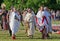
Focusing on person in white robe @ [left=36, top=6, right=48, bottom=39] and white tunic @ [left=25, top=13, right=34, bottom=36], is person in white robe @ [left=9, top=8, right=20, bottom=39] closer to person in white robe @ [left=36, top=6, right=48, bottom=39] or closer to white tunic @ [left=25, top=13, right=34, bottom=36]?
white tunic @ [left=25, top=13, right=34, bottom=36]

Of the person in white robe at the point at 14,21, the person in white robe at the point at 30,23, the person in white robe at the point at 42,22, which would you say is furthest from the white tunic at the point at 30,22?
the person in white robe at the point at 14,21

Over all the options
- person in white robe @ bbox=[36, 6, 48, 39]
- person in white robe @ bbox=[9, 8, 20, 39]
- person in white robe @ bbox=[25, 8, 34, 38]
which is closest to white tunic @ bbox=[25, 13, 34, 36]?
person in white robe @ bbox=[25, 8, 34, 38]

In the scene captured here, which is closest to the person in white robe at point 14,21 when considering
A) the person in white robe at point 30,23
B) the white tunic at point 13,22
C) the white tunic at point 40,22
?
the white tunic at point 13,22

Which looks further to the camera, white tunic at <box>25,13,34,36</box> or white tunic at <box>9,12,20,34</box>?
white tunic at <box>25,13,34,36</box>

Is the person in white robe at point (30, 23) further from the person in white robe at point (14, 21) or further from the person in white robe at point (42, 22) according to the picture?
the person in white robe at point (14, 21)

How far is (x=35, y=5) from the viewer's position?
52000 millimetres

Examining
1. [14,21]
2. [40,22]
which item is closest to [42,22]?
[40,22]

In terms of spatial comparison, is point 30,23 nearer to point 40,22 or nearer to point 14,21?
point 40,22

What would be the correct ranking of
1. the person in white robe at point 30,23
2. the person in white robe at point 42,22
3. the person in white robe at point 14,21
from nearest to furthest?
the person in white robe at point 14,21 < the person in white robe at point 42,22 < the person in white robe at point 30,23

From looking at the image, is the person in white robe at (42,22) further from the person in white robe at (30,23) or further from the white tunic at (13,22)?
the white tunic at (13,22)

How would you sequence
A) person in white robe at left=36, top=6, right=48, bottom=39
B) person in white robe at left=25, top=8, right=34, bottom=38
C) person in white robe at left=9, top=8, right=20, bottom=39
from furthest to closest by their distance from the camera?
person in white robe at left=25, top=8, right=34, bottom=38
person in white robe at left=36, top=6, right=48, bottom=39
person in white robe at left=9, top=8, right=20, bottom=39

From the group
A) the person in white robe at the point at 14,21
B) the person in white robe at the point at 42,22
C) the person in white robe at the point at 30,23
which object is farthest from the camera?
the person in white robe at the point at 30,23

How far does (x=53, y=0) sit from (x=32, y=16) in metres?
35.5

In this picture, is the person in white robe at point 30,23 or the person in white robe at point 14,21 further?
the person in white robe at point 30,23
